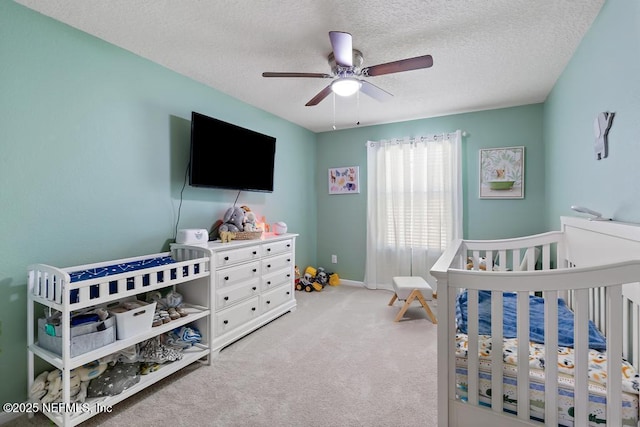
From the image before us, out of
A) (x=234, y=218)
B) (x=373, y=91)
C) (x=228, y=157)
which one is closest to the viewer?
(x=373, y=91)

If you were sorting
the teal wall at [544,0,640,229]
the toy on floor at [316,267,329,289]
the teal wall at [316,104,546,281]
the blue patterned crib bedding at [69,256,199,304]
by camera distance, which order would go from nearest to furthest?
1. the teal wall at [544,0,640,229]
2. the blue patterned crib bedding at [69,256,199,304]
3. the teal wall at [316,104,546,281]
4. the toy on floor at [316,267,329,289]

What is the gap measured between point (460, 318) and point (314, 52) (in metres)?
2.00

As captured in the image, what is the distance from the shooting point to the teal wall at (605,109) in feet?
4.22

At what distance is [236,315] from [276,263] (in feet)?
2.18

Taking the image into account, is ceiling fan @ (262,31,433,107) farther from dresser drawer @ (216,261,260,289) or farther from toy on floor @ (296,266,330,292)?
toy on floor @ (296,266,330,292)

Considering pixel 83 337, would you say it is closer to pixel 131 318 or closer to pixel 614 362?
pixel 131 318

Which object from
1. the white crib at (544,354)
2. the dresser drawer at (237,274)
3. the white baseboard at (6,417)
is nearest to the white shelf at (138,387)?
the white baseboard at (6,417)

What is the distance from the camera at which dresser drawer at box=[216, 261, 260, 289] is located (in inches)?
88.8

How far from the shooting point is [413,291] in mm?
2842

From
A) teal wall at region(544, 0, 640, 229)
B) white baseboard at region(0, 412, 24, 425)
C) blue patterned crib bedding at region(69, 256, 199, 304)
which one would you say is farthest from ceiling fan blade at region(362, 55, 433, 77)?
white baseboard at region(0, 412, 24, 425)

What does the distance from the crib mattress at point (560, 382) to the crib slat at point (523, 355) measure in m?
0.04

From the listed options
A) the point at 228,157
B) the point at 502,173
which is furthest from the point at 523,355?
the point at 502,173

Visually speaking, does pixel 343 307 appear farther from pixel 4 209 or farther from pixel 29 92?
pixel 29 92

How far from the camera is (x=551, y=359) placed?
101 centimetres
